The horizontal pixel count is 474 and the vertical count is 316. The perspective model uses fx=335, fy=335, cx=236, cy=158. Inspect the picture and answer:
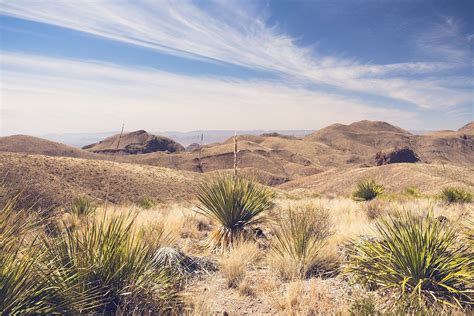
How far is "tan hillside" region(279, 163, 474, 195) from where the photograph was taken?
109 feet

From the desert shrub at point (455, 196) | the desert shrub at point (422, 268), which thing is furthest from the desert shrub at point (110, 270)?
the desert shrub at point (455, 196)

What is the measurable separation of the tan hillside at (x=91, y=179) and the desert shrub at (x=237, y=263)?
18738 millimetres

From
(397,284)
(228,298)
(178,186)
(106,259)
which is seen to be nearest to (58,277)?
(106,259)

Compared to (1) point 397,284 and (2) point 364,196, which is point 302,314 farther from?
(2) point 364,196

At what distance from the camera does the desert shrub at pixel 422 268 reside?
13.5 ft

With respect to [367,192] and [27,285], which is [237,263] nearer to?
[27,285]

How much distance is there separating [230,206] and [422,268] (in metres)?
→ 3.91

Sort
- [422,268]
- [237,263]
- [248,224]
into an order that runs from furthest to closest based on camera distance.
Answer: [248,224] < [237,263] < [422,268]

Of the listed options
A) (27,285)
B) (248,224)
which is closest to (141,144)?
(248,224)

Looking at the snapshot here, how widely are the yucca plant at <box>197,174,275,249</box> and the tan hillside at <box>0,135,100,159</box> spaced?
85.0 meters

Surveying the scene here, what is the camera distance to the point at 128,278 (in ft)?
12.3

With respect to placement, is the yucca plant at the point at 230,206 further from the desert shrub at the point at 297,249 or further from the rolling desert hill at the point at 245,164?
the rolling desert hill at the point at 245,164

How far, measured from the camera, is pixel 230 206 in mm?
7254

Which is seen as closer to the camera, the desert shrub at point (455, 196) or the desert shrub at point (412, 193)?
the desert shrub at point (455, 196)
